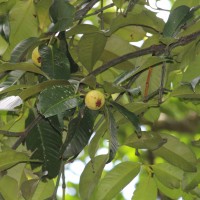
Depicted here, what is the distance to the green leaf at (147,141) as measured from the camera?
1.42 metres

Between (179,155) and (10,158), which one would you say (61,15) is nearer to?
(10,158)

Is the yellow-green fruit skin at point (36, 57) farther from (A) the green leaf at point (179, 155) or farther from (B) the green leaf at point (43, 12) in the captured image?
(A) the green leaf at point (179, 155)

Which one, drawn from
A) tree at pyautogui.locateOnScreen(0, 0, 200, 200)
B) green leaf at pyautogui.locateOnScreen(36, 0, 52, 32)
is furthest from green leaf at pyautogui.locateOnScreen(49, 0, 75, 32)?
green leaf at pyautogui.locateOnScreen(36, 0, 52, 32)

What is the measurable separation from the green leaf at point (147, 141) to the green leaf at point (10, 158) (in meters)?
0.24

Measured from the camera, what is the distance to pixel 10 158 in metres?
1.37

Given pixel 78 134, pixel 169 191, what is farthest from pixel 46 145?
pixel 169 191

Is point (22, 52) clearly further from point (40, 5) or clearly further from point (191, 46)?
point (191, 46)

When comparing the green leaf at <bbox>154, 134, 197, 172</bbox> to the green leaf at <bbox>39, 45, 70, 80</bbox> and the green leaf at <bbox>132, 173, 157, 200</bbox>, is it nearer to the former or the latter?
the green leaf at <bbox>132, 173, 157, 200</bbox>

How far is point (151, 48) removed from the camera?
4.94 ft

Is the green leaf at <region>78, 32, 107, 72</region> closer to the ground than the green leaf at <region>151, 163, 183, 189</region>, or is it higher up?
higher up

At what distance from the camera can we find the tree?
1.29 metres

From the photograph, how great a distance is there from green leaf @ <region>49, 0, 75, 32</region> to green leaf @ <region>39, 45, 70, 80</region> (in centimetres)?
6

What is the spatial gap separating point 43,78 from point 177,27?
0.33 meters

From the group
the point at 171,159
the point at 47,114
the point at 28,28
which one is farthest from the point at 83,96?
the point at 28,28
